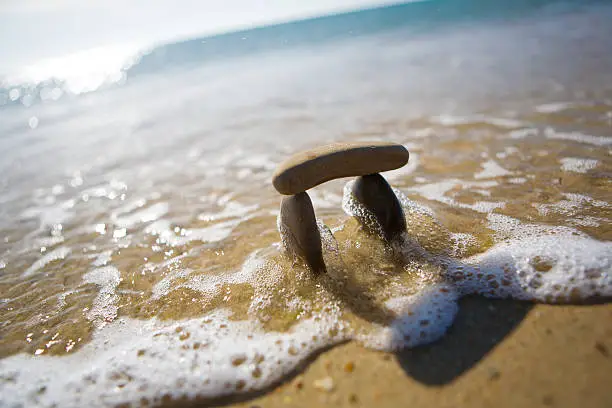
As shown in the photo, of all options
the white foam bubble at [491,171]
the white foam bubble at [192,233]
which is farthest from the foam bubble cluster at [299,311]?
the white foam bubble at [491,171]

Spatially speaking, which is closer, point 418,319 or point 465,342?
point 465,342

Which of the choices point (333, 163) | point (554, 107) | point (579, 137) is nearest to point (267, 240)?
point (333, 163)

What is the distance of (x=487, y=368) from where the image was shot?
1.37 meters

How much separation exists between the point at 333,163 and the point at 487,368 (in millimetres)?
1029

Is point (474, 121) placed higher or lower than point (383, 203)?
lower

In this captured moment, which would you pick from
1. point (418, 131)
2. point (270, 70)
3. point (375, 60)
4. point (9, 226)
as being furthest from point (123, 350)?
point (270, 70)

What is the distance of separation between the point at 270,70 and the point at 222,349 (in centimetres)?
1343

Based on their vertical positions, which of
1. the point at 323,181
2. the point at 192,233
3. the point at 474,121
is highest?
the point at 323,181

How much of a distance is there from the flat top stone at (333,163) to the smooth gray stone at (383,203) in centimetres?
13

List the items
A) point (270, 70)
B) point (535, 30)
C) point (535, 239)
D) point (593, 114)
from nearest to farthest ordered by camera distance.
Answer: point (535, 239) → point (593, 114) → point (535, 30) → point (270, 70)

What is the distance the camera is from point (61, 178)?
5.04m

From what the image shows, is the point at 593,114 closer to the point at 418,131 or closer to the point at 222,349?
the point at 418,131

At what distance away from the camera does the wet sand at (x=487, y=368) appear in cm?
126

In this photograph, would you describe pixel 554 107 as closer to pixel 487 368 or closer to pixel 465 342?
pixel 465 342
